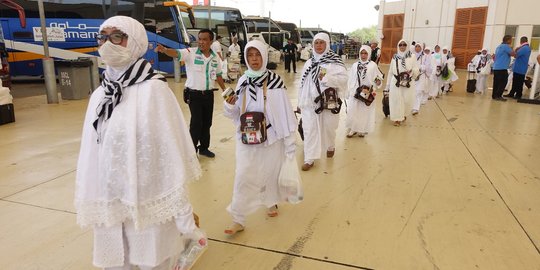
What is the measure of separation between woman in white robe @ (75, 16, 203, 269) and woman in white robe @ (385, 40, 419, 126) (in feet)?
20.4

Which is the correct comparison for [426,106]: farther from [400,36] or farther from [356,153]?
[400,36]

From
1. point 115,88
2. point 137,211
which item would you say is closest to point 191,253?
point 137,211

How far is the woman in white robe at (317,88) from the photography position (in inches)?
184

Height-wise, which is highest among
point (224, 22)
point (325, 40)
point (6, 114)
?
point (224, 22)

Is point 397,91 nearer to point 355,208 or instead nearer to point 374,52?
point 355,208

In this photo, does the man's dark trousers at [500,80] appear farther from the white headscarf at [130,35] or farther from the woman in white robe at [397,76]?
the white headscarf at [130,35]

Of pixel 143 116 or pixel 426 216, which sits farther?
pixel 426 216

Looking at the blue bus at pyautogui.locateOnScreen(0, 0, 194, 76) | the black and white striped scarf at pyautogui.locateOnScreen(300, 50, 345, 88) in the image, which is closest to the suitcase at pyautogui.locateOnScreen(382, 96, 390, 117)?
the black and white striped scarf at pyautogui.locateOnScreen(300, 50, 345, 88)

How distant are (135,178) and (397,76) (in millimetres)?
6417

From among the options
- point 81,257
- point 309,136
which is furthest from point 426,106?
point 81,257

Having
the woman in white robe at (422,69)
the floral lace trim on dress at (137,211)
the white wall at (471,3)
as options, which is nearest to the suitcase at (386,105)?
the woman in white robe at (422,69)

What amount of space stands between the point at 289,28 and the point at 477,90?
1727 cm

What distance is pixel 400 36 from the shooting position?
1032 inches

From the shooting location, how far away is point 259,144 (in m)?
3.05
